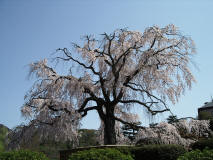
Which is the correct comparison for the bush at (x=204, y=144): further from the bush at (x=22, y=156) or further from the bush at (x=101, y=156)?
the bush at (x=22, y=156)

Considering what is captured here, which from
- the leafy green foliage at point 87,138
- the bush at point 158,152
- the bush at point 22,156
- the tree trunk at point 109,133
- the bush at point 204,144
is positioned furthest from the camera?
the leafy green foliage at point 87,138

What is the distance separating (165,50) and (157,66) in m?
1.49

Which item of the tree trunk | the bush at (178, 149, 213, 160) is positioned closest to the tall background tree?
the tree trunk

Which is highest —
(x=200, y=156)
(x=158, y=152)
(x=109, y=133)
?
(x=109, y=133)

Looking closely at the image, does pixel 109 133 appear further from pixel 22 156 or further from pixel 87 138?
pixel 87 138

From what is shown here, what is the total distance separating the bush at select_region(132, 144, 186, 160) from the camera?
9.71m

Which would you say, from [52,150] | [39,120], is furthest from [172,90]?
[52,150]

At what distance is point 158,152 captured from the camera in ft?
31.8

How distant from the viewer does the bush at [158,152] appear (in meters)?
9.71

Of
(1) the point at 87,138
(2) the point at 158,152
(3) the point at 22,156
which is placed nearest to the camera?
(3) the point at 22,156

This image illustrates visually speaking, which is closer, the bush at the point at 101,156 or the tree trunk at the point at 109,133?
the bush at the point at 101,156

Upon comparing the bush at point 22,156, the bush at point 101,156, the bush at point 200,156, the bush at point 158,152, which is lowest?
the bush at point 158,152

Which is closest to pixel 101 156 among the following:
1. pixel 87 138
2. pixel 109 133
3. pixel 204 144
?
pixel 204 144

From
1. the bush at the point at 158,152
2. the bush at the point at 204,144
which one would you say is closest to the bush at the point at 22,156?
the bush at the point at 158,152
